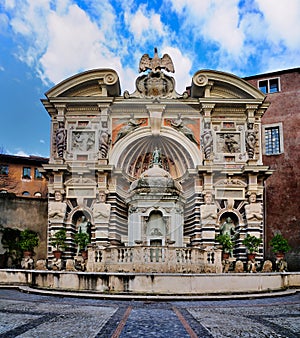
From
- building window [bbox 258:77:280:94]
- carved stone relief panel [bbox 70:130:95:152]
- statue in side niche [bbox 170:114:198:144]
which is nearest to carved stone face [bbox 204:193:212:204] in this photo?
statue in side niche [bbox 170:114:198:144]

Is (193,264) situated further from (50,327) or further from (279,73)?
(279,73)

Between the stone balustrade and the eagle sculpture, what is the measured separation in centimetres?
1701

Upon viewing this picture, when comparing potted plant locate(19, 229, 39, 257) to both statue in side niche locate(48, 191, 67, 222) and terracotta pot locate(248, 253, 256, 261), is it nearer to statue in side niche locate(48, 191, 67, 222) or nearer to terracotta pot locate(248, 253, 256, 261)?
statue in side niche locate(48, 191, 67, 222)

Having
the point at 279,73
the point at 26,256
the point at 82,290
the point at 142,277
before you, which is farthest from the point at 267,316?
the point at 279,73

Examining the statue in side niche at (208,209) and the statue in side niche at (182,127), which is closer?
the statue in side niche at (208,209)

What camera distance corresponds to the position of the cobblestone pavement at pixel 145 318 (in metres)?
7.78

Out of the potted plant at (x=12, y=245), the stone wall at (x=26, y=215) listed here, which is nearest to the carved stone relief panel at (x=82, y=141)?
the stone wall at (x=26, y=215)

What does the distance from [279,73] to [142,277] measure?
2523cm

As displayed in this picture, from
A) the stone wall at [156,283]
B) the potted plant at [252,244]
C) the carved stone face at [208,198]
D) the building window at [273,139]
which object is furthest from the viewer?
the building window at [273,139]

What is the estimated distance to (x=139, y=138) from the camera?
2964 centimetres

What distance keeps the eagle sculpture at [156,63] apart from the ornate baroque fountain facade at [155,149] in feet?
0.24

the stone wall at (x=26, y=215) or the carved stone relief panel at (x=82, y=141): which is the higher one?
the carved stone relief panel at (x=82, y=141)

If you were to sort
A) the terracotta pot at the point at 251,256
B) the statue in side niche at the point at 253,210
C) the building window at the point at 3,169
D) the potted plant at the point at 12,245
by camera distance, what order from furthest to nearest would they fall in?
1. the building window at the point at 3,169
2. the potted plant at the point at 12,245
3. the statue in side niche at the point at 253,210
4. the terracotta pot at the point at 251,256

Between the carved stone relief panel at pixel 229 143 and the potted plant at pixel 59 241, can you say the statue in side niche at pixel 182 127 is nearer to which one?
the carved stone relief panel at pixel 229 143
